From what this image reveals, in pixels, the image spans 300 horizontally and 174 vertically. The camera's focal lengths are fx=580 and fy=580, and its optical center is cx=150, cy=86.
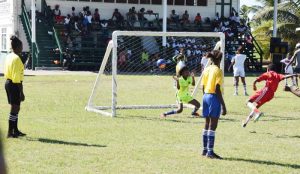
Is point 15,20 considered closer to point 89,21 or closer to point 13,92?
point 89,21

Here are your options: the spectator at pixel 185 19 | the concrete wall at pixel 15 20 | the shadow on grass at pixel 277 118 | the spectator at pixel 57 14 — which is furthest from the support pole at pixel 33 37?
the shadow on grass at pixel 277 118

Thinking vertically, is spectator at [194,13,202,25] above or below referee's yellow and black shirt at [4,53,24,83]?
above

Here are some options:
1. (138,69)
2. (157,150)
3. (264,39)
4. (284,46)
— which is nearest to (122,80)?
(138,69)

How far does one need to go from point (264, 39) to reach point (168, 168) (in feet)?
134

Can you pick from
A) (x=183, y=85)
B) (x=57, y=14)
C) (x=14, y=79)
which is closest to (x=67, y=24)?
(x=57, y=14)

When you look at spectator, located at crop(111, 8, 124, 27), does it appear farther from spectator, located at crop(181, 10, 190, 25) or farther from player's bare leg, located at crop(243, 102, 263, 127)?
player's bare leg, located at crop(243, 102, 263, 127)

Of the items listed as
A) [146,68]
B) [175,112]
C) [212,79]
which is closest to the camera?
[212,79]

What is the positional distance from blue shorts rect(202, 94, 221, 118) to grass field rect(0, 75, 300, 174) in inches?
25.9

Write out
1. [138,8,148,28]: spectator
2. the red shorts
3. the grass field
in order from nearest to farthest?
the grass field < the red shorts < [138,8,148,28]: spectator

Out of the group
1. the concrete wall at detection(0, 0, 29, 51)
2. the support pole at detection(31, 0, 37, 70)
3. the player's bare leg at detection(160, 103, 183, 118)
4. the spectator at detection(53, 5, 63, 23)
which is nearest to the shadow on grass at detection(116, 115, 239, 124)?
the player's bare leg at detection(160, 103, 183, 118)

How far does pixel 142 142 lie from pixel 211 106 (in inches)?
74.8

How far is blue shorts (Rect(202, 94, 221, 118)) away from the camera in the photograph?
26.9ft

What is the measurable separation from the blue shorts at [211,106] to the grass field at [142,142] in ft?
2.16

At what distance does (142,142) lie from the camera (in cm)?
973
